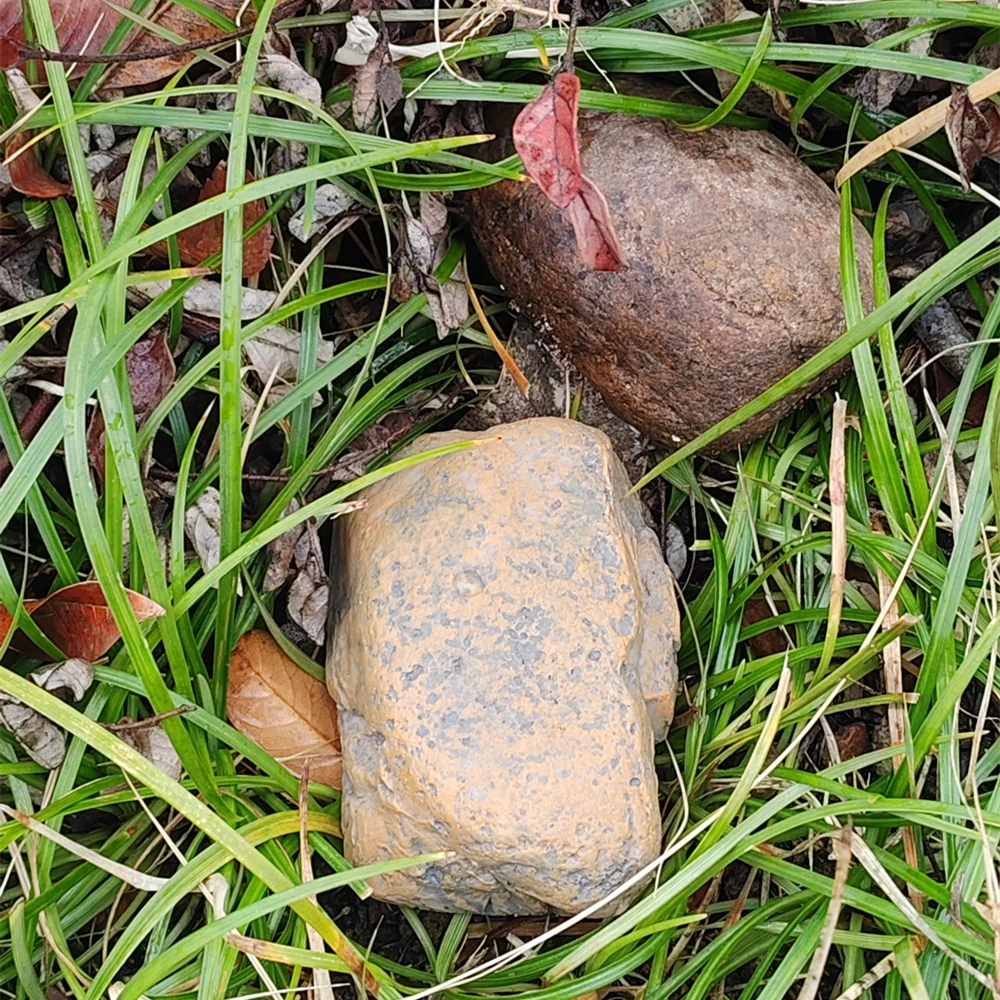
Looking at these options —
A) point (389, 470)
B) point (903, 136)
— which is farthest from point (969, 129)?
point (389, 470)

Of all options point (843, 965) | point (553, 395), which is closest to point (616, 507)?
point (553, 395)

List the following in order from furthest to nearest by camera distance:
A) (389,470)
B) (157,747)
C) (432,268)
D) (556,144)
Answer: (432,268) → (157,747) → (389,470) → (556,144)

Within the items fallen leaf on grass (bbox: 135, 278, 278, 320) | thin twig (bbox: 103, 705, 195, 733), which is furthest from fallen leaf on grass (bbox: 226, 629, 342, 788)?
fallen leaf on grass (bbox: 135, 278, 278, 320)

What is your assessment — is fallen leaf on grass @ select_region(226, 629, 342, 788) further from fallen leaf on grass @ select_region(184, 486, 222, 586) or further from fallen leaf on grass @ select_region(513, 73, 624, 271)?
fallen leaf on grass @ select_region(513, 73, 624, 271)

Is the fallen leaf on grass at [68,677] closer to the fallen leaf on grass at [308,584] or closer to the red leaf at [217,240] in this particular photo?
the fallen leaf on grass at [308,584]

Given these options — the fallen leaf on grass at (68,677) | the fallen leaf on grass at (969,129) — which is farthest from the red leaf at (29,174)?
the fallen leaf on grass at (969,129)

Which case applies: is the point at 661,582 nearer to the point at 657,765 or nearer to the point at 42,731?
the point at 657,765

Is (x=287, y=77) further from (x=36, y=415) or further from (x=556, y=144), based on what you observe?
(x=36, y=415)
